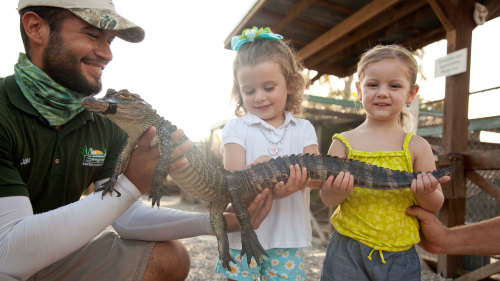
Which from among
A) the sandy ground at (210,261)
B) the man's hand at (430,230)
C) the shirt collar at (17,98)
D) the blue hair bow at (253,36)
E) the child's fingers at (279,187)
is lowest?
the sandy ground at (210,261)

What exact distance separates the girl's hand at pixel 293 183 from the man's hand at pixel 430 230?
76 centimetres

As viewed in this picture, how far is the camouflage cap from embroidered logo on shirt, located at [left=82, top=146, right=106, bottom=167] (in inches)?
37.7

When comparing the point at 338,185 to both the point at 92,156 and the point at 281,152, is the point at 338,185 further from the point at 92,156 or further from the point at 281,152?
the point at 92,156

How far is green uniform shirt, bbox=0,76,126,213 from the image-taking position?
220cm

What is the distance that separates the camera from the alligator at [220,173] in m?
2.33

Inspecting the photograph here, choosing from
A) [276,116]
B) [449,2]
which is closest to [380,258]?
[276,116]

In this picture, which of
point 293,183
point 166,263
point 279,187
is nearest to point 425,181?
point 293,183

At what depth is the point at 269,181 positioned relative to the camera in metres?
2.58

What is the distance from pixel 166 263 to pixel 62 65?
1737mm

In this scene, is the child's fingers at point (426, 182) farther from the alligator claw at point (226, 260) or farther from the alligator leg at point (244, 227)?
the alligator claw at point (226, 260)

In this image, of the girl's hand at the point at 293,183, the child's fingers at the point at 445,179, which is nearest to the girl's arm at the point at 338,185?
the girl's hand at the point at 293,183

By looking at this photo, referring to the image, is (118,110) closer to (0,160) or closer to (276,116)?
(0,160)

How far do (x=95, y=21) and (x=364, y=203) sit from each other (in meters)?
2.38

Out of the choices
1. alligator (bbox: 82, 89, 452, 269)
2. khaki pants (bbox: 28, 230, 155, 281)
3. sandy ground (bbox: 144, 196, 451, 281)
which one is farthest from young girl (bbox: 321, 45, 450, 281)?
sandy ground (bbox: 144, 196, 451, 281)
